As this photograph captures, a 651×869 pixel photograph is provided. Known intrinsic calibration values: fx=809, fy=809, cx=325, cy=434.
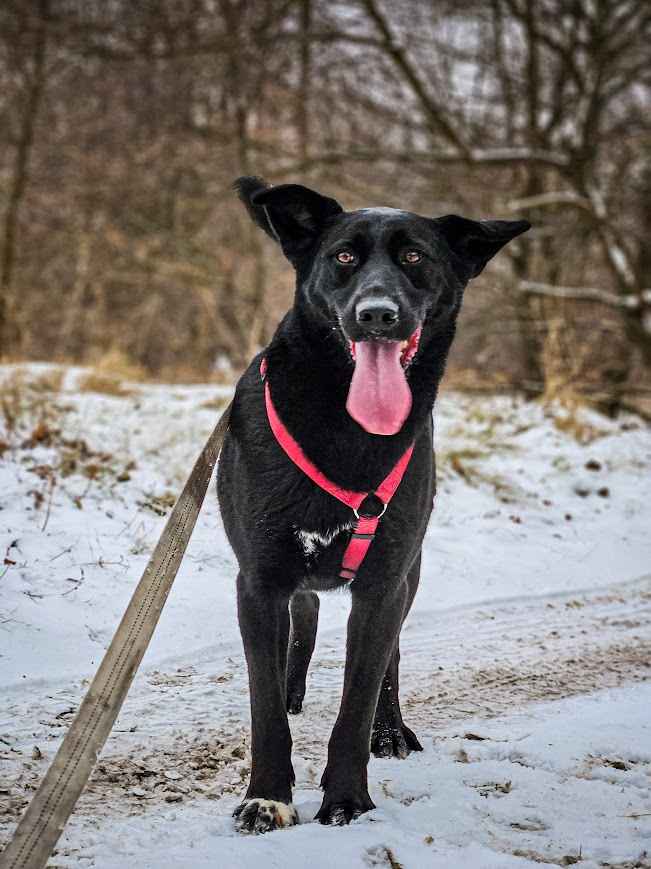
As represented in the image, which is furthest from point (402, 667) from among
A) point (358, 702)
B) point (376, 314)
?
point (376, 314)

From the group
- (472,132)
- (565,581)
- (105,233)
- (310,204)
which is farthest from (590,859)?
(105,233)

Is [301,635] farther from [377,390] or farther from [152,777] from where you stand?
[377,390]

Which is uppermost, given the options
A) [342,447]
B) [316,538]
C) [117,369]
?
[117,369]

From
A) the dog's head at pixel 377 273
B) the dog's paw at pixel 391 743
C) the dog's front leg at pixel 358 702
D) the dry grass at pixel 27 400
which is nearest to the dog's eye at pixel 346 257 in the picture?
the dog's head at pixel 377 273

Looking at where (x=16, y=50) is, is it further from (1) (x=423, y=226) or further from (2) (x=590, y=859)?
(2) (x=590, y=859)

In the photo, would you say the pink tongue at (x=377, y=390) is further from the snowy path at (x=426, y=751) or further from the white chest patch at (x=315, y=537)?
the snowy path at (x=426, y=751)

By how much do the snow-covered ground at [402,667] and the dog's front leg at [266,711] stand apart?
0.07m

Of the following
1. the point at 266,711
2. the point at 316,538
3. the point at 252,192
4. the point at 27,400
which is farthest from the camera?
the point at 27,400

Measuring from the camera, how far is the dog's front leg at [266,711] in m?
2.05

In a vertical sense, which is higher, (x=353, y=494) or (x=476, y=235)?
(x=476, y=235)

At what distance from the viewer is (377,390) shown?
2303 millimetres

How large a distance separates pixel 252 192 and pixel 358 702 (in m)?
1.54

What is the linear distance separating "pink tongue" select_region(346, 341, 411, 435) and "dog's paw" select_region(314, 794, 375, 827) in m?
0.98

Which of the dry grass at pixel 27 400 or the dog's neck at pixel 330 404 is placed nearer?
the dog's neck at pixel 330 404
